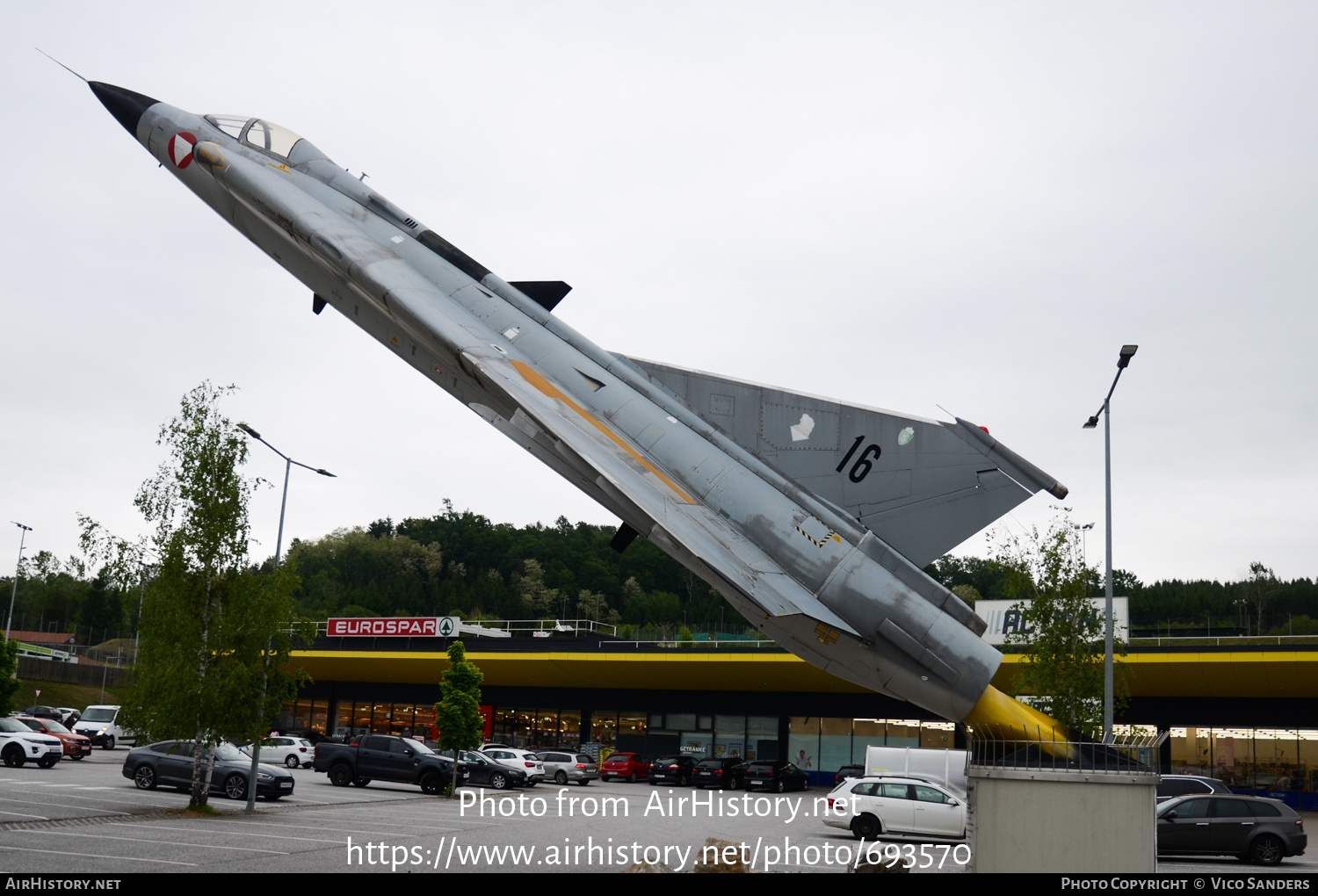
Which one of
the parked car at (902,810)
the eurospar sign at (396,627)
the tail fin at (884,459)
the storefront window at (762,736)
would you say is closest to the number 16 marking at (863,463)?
the tail fin at (884,459)

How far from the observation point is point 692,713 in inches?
1631

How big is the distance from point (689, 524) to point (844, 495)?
286 centimetres

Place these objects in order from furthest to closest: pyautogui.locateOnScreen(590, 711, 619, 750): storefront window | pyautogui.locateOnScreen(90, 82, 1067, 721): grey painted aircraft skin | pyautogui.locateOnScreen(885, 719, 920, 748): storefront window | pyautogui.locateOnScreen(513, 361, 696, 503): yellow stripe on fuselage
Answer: pyautogui.locateOnScreen(590, 711, 619, 750): storefront window → pyautogui.locateOnScreen(885, 719, 920, 748): storefront window → pyautogui.locateOnScreen(513, 361, 696, 503): yellow stripe on fuselage → pyautogui.locateOnScreen(90, 82, 1067, 721): grey painted aircraft skin

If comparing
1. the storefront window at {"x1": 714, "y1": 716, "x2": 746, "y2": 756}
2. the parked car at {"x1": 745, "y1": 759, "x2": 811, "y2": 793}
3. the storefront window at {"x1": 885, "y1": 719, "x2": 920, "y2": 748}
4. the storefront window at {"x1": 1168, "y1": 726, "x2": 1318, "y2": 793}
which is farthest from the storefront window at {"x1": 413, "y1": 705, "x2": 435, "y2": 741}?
the storefront window at {"x1": 1168, "y1": 726, "x2": 1318, "y2": 793}

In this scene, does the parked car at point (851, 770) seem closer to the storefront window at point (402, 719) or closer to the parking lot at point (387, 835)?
the parking lot at point (387, 835)

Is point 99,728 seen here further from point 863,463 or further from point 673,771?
point 863,463

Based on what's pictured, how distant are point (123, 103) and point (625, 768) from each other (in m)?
28.4

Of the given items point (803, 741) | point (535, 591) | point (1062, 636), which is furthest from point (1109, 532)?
point (535, 591)

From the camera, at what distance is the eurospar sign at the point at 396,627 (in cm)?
4338

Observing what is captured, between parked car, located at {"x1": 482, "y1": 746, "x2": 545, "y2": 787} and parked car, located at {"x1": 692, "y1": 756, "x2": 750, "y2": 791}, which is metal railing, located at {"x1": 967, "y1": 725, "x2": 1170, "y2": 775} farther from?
parked car, located at {"x1": 692, "y1": 756, "x2": 750, "y2": 791}

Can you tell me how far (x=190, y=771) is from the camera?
22.5 metres

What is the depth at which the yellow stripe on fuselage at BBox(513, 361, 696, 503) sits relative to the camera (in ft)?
41.2

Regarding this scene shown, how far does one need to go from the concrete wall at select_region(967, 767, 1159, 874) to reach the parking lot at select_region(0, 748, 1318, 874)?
2.77 meters

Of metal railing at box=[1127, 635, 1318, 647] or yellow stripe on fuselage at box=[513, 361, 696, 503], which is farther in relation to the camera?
metal railing at box=[1127, 635, 1318, 647]
